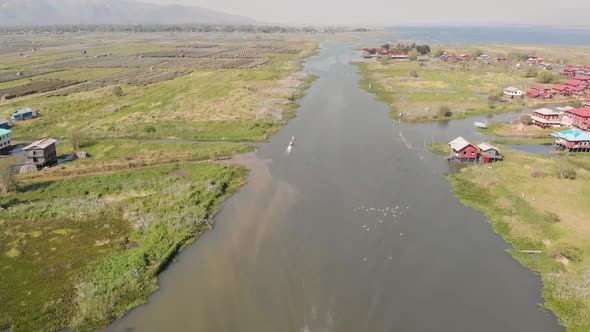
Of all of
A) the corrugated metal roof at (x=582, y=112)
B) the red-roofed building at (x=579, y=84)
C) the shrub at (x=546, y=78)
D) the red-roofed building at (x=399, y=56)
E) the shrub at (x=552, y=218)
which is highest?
the red-roofed building at (x=399, y=56)

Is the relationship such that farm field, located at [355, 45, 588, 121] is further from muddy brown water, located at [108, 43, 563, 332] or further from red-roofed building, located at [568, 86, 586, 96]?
muddy brown water, located at [108, 43, 563, 332]

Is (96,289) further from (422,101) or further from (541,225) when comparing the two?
(422,101)

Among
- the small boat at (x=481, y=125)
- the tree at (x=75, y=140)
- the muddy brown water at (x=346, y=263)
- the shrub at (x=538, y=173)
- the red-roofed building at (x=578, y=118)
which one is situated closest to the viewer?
the muddy brown water at (x=346, y=263)

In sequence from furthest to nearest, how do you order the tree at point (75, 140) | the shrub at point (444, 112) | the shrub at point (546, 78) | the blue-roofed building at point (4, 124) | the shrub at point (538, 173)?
the shrub at point (546, 78), the shrub at point (444, 112), the blue-roofed building at point (4, 124), the tree at point (75, 140), the shrub at point (538, 173)

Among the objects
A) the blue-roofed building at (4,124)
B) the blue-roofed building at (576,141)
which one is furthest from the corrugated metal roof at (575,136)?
the blue-roofed building at (4,124)

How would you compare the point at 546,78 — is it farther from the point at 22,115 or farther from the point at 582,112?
the point at 22,115

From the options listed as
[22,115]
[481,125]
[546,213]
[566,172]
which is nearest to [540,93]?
[481,125]

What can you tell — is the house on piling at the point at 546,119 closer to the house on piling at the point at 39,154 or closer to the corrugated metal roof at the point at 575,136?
the corrugated metal roof at the point at 575,136
